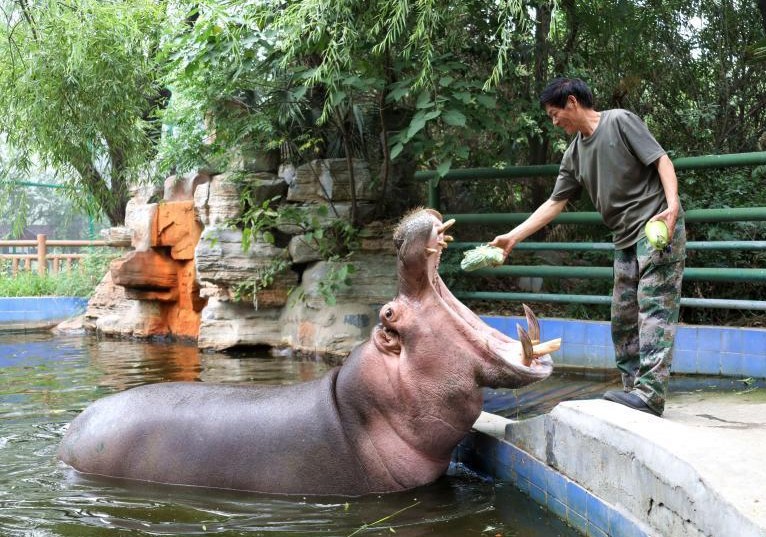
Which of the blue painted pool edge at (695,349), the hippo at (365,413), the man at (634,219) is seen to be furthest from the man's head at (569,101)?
the blue painted pool edge at (695,349)

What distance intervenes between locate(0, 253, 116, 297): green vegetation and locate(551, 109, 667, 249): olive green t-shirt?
1090 centimetres

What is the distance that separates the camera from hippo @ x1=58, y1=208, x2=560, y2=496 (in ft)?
11.3

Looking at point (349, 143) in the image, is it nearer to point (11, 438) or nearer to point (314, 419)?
point (11, 438)

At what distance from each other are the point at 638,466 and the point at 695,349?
143 inches

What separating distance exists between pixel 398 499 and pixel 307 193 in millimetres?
5786

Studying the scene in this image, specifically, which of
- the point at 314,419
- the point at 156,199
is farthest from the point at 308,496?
the point at 156,199

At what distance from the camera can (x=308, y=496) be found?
143 inches

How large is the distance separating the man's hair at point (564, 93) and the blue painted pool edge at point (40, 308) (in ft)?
36.6

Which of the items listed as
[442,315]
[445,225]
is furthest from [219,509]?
[445,225]

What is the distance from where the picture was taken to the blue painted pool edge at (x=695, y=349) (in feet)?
18.9

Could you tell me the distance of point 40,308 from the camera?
13.9 m

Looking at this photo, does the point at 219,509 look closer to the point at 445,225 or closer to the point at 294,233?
the point at 445,225

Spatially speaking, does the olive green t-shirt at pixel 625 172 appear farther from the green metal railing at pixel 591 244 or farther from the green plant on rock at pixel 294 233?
the green plant on rock at pixel 294 233

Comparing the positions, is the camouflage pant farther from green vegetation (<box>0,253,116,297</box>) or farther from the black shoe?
green vegetation (<box>0,253,116,297</box>)
